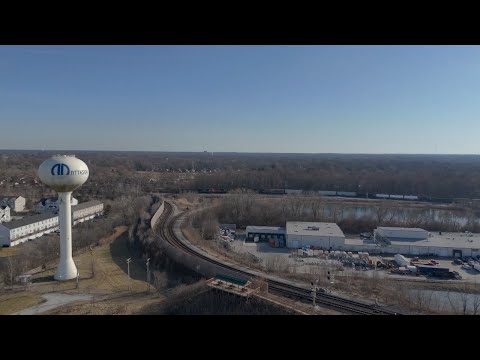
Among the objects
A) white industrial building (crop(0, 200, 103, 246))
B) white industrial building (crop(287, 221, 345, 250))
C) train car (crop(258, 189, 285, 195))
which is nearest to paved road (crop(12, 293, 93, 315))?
white industrial building (crop(0, 200, 103, 246))

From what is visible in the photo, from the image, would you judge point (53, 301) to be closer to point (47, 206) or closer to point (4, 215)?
point (4, 215)

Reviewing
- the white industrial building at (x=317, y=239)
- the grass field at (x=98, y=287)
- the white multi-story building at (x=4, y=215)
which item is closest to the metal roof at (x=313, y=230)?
the white industrial building at (x=317, y=239)

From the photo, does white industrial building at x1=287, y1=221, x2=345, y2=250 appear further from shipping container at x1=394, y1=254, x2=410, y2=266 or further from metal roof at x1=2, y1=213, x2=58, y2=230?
metal roof at x1=2, y1=213, x2=58, y2=230

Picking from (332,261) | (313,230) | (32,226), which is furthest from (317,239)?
(32,226)
